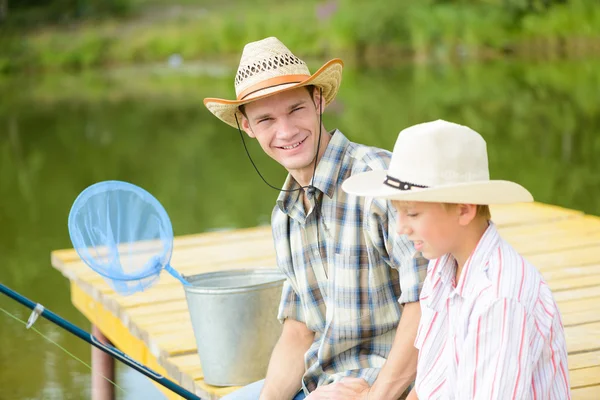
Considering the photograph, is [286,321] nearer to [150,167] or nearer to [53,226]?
[53,226]

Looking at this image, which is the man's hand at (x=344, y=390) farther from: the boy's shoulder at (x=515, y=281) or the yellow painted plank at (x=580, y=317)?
the yellow painted plank at (x=580, y=317)

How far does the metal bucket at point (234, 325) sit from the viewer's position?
104 inches

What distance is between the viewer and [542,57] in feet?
62.8

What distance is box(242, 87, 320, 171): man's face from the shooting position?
2.19 m

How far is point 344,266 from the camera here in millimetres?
2127

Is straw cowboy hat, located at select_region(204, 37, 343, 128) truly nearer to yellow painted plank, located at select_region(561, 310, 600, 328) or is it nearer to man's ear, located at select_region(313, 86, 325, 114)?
man's ear, located at select_region(313, 86, 325, 114)

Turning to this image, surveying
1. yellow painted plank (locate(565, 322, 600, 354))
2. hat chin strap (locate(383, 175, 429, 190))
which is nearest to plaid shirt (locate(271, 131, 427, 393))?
hat chin strap (locate(383, 175, 429, 190))

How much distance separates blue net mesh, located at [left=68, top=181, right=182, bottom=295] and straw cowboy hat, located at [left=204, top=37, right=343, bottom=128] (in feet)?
1.65

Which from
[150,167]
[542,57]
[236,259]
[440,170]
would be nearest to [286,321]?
[440,170]

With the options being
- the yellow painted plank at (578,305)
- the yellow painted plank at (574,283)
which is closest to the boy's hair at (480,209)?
the yellow painted plank at (578,305)

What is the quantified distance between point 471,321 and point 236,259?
8.29ft

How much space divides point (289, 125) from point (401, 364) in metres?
0.55

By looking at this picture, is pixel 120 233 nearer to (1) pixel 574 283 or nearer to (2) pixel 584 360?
(2) pixel 584 360

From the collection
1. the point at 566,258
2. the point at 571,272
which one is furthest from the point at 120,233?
the point at 566,258
